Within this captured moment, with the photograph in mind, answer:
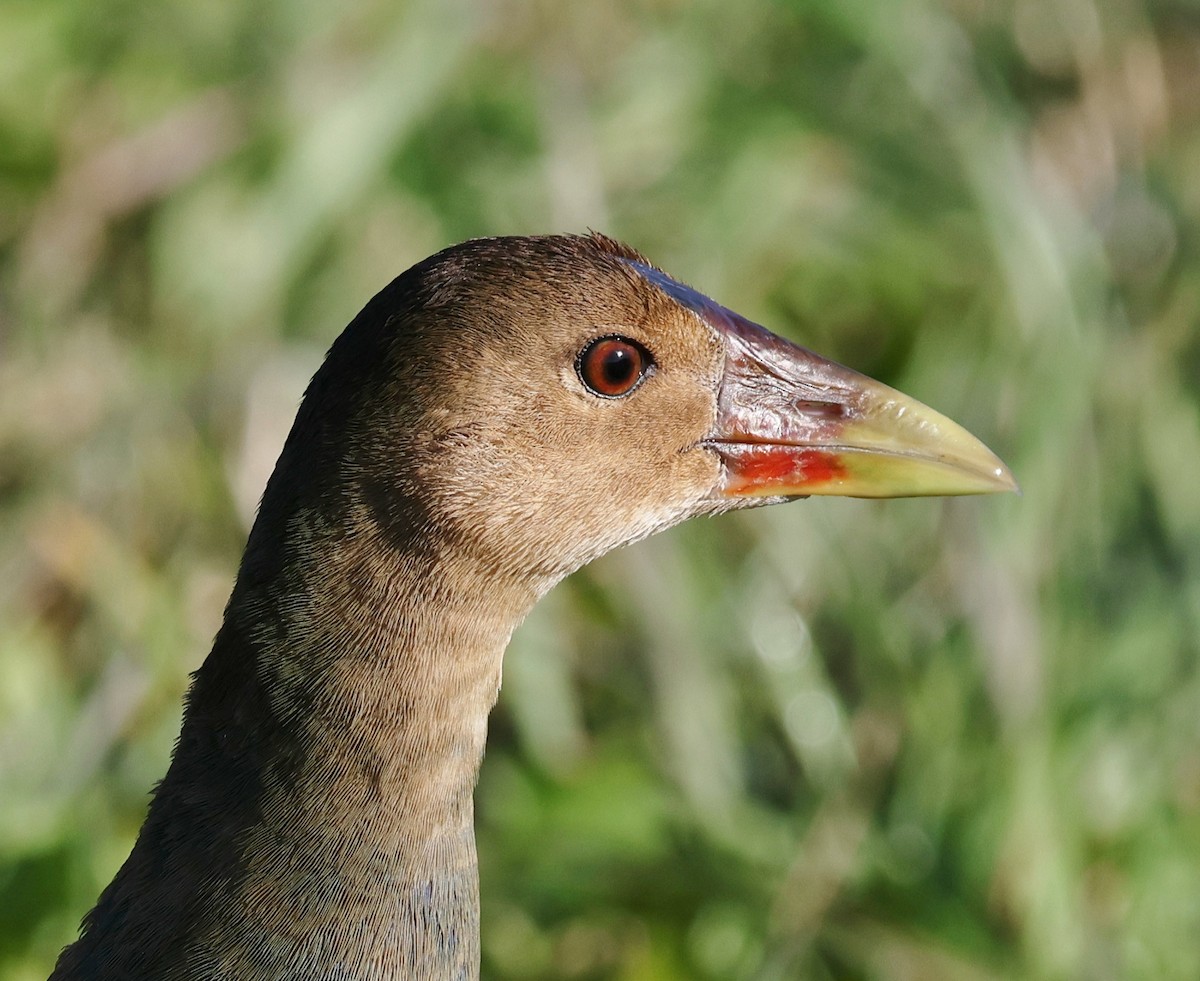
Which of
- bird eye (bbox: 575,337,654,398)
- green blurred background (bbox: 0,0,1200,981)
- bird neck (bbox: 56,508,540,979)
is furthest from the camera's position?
green blurred background (bbox: 0,0,1200,981)

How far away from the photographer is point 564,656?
2.61m

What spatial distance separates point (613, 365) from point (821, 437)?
8.8 inches

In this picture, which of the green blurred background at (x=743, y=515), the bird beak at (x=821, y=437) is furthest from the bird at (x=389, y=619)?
the green blurred background at (x=743, y=515)

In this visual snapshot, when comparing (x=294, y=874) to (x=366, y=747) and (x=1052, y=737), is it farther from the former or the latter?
(x=1052, y=737)

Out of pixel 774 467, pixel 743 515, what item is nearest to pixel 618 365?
pixel 774 467

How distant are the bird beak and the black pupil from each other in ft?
0.29

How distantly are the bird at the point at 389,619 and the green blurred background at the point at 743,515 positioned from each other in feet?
2.45

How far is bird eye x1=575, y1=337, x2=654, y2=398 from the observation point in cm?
150

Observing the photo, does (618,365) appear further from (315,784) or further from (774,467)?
(315,784)

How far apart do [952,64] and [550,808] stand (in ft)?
4.55

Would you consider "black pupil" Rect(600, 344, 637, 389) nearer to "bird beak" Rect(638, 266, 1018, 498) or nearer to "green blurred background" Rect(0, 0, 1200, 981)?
"bird beak" Rect(638, 266, 1018, 498)

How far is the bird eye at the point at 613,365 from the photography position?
4.91 feet

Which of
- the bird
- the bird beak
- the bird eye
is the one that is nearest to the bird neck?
the bird

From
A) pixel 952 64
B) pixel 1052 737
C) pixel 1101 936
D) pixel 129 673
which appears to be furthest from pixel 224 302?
pixel 1101 936
